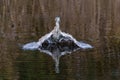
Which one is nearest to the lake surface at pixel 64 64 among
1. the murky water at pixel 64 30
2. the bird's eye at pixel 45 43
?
the murky water at pixel 64 30

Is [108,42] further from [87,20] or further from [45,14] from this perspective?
[45,14]

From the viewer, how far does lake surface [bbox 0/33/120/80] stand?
1221 cm

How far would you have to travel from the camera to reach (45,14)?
822 inches

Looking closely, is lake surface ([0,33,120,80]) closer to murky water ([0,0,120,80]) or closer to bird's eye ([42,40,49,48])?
murky water ([0,0,120,80])

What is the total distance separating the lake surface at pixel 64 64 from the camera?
1221 centimetres

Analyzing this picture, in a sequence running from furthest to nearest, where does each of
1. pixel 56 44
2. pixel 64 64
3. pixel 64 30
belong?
pixel 64 30 < pixel 56 44 < pixel 64 64

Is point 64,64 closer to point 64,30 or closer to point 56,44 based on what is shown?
point 56,44

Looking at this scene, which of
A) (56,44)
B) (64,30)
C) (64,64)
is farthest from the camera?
(64,30)

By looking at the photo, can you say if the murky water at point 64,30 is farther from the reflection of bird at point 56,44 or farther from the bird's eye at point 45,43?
Answer: the bird's eye at point 45,43

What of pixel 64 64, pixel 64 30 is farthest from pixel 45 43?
pixel 64 30

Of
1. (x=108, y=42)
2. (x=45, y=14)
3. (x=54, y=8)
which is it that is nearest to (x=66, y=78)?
(x=108, y=42)

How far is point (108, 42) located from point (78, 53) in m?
1.41

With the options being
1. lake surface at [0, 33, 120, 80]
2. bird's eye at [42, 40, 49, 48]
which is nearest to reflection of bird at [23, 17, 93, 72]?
bird's eye at [42, 40, 49, 48]

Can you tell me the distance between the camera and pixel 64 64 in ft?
43.5
